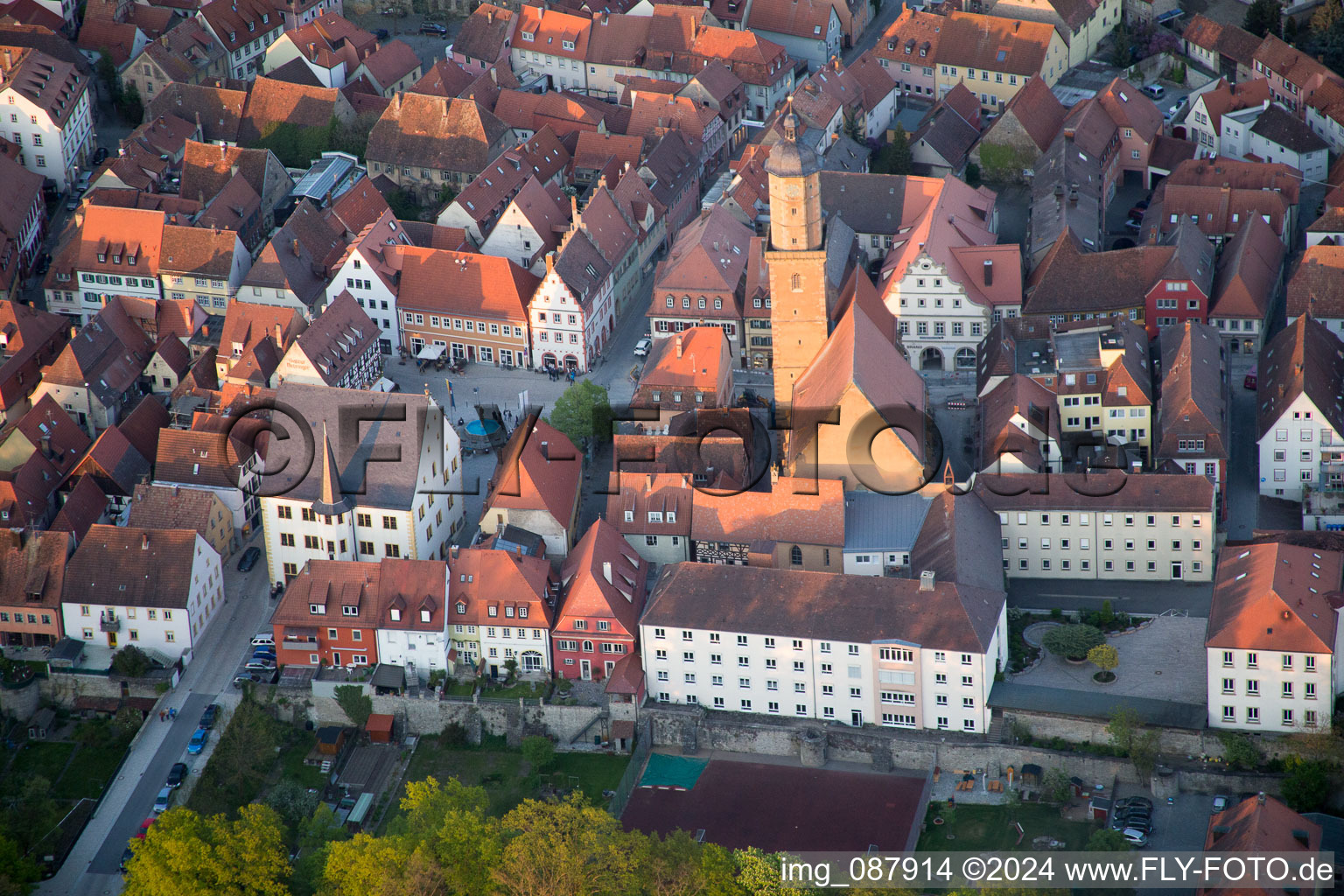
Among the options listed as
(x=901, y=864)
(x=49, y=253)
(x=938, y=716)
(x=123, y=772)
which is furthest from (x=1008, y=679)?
(x=49, y=253)

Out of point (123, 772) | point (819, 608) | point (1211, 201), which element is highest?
point (1211, 201)

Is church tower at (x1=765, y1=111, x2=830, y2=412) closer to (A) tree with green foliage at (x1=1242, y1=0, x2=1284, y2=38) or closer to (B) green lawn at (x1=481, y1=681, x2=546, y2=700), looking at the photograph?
(B) green lawn at (x1=481, y1=681, x2=546, y2=700)

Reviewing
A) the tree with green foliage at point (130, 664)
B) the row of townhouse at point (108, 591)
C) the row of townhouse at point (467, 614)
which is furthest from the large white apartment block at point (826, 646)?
the tree with green foliage at point (130, 664)

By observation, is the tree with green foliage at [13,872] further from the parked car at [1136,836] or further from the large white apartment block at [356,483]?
the parked car at [1136,836]

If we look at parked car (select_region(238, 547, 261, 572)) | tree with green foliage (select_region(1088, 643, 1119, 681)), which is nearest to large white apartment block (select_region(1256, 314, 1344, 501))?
tree with green foliage (select_region(1088, 643, 1119, 681))

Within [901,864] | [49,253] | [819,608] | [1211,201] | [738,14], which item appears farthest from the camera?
[738,14]

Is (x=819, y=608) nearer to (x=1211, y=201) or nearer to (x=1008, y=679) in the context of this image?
(x=1008, y=679)

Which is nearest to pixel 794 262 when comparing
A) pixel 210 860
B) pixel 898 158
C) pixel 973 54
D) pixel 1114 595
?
pixel 1114 595
